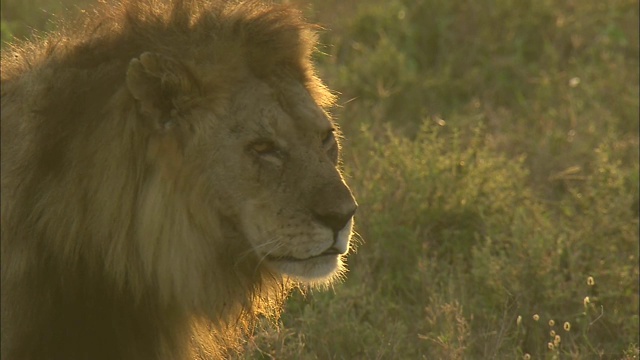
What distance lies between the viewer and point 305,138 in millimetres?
4180

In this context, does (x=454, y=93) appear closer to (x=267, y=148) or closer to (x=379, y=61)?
(x=379, y=61)

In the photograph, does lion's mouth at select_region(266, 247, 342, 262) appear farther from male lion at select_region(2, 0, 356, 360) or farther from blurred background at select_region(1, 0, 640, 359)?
blurred background at select_region(1, 0, 640, 359)

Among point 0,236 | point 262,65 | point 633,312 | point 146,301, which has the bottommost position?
point 633,312

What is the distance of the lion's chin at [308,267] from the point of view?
4.18m

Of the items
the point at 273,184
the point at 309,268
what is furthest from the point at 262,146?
the point at 309,268

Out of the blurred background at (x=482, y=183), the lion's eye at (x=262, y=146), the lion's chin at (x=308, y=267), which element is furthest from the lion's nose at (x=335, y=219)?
the blurred background at (x=482, y=183)

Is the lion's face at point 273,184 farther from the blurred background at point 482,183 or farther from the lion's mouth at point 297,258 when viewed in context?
the blurred background at point 482,183

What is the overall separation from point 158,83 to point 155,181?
318 millimetres

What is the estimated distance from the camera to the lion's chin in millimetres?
4180

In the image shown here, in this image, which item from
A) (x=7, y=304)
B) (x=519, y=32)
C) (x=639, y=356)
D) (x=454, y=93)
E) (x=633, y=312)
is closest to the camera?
(x=7, y=304)

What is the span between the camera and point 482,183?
727 cm

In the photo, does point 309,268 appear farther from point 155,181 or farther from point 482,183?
point 482,183

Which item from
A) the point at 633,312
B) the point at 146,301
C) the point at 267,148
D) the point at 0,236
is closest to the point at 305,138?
the point at 267,148

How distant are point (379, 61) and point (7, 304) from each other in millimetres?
5886
